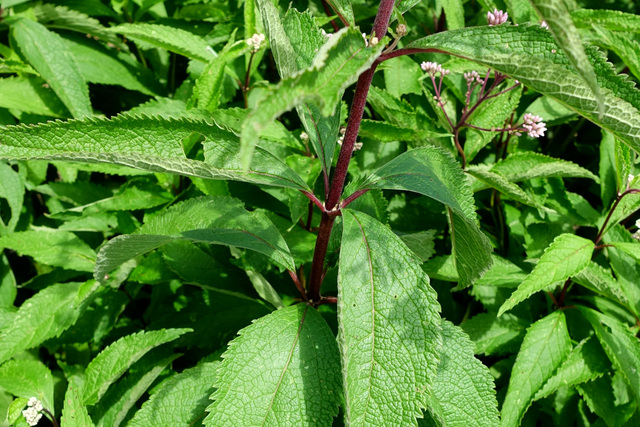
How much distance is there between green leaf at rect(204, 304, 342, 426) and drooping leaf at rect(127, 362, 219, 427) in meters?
0.30

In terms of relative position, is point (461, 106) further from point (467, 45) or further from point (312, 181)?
point (467, 45)

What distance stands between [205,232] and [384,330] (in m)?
0.55

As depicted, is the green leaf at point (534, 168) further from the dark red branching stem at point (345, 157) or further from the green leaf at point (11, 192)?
the green leaf at point (11, 192)

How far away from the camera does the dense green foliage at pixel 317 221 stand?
113cm

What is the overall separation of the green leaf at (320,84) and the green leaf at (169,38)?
1.23 meters

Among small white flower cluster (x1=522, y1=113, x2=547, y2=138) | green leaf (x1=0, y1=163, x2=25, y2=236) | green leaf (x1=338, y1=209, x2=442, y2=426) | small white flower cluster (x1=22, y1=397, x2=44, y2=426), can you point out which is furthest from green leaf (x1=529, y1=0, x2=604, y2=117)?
green leaf (x1=0, y1=163, x2=25, y2=236)

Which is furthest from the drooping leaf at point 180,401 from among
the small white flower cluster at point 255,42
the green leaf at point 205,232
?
the small white flower cluster at point 255,42

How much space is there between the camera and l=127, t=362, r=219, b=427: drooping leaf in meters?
1.50

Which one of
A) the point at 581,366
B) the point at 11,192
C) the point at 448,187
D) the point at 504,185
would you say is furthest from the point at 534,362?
the point at 11,192

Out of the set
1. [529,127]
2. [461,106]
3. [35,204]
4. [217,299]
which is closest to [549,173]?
[529,127]

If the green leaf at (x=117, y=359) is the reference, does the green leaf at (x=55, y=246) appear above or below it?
above

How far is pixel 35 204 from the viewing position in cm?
248

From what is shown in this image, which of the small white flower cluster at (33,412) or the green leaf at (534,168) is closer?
the small white flower cluster at (33,412)

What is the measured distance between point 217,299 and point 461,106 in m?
1.40
